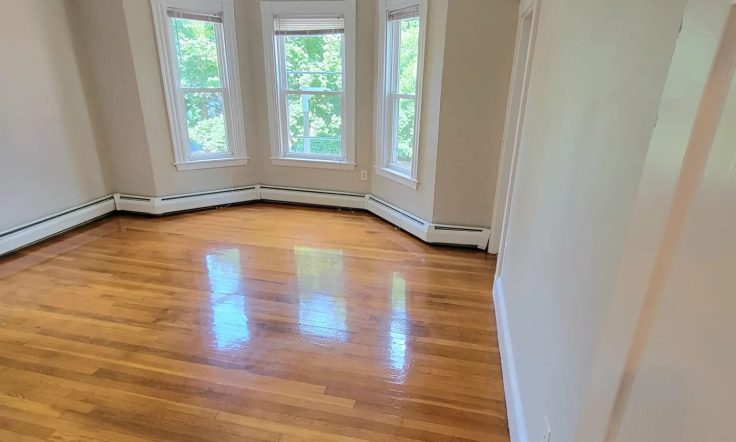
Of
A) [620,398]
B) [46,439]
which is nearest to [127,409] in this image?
[46,439]

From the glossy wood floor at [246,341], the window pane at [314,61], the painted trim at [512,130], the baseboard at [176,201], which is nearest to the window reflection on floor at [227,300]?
the glossy wood floor at [246,341]

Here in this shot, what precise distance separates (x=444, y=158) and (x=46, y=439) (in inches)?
119

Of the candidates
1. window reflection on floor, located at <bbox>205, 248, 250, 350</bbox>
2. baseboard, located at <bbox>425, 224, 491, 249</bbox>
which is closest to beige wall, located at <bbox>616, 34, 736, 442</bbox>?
window reflection on floor, located at <bbox>205, 248, 250, 350</bbox>

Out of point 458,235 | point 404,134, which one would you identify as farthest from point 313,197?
point 458,235

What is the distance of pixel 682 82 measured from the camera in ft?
1.72

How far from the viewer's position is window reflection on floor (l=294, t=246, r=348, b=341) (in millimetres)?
2475

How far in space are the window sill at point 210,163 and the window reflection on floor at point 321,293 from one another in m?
1.60

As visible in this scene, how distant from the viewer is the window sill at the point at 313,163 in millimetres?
4500

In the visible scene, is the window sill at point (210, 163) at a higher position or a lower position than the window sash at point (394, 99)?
lower

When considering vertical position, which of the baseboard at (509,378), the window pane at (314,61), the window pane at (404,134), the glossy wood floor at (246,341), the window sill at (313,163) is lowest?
the glossy wood floor at (246,341)

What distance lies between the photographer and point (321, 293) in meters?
2.88

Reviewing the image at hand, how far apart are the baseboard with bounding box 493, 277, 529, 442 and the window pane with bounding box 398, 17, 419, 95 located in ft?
6.96

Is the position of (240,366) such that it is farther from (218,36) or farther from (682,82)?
(218,36)

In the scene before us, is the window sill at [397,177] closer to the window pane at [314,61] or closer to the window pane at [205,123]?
the window pane at [314,61]
